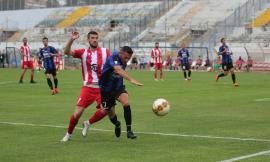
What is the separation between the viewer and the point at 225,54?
29.6m

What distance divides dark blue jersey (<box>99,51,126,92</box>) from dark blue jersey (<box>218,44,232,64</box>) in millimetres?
17974

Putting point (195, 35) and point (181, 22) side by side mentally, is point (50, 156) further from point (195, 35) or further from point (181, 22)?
point (181, 22)

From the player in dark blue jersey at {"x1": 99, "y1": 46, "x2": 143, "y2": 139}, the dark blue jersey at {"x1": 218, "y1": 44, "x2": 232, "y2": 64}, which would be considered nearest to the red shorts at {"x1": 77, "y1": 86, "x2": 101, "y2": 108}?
the player in dark blue jersey at {"x1": 99, "y1": 46, "x2": 143, "y2": 139}

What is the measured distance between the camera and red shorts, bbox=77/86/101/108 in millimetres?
11961

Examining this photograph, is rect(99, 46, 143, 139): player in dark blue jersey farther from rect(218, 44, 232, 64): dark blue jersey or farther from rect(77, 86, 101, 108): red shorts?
rect(218, 44, 232, 64): dark blue jersey

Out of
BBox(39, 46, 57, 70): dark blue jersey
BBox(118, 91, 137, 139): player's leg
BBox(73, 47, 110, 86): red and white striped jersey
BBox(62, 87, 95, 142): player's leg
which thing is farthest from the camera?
BBox(39, 46, 57, 70): dark blue jersey

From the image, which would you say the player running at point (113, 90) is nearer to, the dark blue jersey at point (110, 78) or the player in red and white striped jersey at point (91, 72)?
the dark blue jersey at point (110, 78)

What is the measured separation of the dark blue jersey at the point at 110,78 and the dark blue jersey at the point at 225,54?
1797cm

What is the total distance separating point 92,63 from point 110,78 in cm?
70

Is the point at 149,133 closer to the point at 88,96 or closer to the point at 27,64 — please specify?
the point at 88,96

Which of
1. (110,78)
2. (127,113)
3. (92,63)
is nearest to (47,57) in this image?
(92,63)

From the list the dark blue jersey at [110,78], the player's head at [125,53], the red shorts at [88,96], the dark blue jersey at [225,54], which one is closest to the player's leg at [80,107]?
the red shorts at [88,96]

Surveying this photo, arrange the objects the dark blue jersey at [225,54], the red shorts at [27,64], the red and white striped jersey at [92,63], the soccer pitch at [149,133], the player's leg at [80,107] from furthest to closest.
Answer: the red shorts at [27,64], the dark blue jersey at [225,54], the red and white striped jersey at [92,63], the player's leg at [80,107], the soccer pitch at [149,133]

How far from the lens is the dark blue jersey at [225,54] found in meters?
29.3
